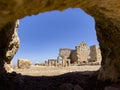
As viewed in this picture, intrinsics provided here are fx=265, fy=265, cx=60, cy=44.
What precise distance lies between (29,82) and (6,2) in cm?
634

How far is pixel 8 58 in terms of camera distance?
10.3 m

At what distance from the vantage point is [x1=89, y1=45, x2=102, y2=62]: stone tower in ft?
91.3

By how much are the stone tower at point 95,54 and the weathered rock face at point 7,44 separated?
1767 cm

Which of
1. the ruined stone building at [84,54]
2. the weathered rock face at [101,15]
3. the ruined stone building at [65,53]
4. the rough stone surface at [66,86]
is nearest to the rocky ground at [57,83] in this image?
the rough stone surface at [66,86]

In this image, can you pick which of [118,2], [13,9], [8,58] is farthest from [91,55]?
[13,9]

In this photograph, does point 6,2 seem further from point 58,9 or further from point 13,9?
point 58,9

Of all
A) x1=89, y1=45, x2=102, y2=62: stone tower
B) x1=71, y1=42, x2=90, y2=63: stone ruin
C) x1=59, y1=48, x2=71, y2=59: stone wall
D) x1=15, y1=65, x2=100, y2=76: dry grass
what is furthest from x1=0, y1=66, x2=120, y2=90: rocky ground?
x1=59, y1=48, x2=71, y2=59: stone wall

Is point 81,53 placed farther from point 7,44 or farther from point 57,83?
point 57,83

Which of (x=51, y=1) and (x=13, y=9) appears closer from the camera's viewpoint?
(x=13, y=9)

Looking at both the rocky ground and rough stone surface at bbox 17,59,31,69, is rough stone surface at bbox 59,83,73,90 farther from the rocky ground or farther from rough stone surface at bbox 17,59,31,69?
rough stone surface at bbox 17,59,31,69

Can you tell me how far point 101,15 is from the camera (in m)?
6.77

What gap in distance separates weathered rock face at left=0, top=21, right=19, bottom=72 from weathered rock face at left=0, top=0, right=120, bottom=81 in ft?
0.25

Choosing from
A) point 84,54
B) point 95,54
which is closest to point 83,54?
point 84,54

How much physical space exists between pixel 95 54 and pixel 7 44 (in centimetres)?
1960
